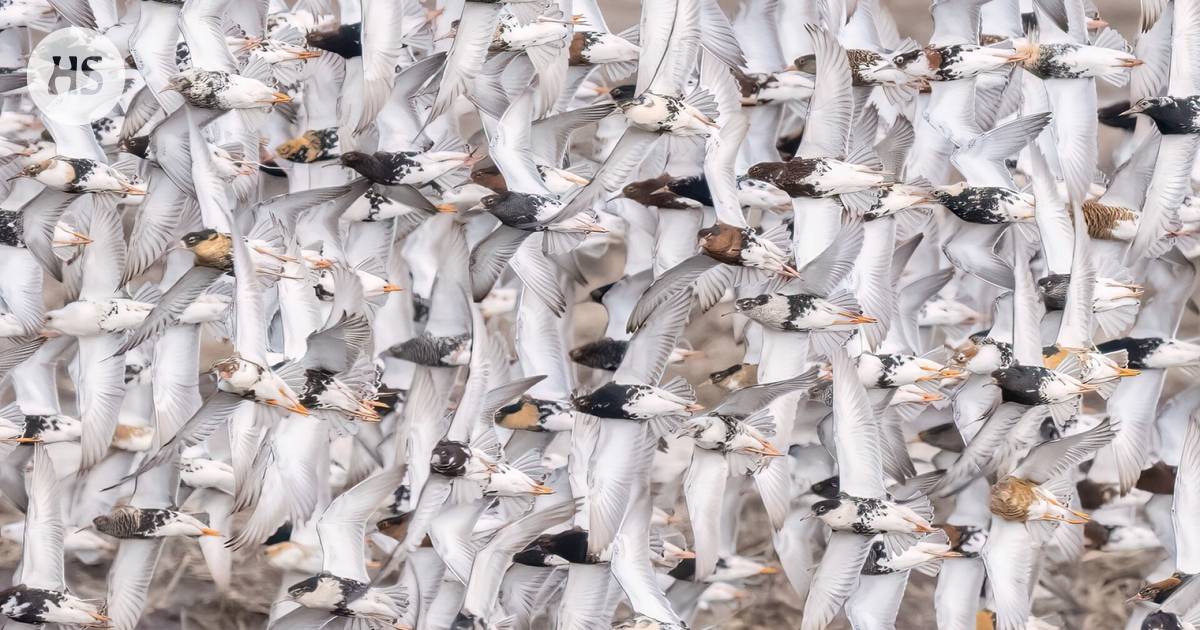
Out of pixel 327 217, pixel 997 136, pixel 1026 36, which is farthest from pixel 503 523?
pixel 1026 36

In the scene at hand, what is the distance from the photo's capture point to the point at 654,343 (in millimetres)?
1813

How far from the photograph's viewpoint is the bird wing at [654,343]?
5.91ft

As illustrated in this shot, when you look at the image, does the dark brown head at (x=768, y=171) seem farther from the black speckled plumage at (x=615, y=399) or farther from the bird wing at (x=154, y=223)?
the bird wing at (x=154, y=223)

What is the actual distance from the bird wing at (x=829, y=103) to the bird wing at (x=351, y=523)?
613 millimetres

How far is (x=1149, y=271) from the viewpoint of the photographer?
208 centimetres

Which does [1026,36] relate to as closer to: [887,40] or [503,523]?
[887,40]

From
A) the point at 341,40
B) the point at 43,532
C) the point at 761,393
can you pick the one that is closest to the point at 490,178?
the point at 341,40

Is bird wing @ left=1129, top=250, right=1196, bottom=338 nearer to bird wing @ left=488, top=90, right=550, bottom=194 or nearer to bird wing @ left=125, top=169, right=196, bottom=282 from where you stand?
bird wing @ left=488, top=90, right=550, bottom=194

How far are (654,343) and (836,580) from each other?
1.13 ft

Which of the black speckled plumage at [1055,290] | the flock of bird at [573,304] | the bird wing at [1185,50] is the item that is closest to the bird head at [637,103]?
the flock of bird at [573,304]

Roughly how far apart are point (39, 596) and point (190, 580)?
1.02ft

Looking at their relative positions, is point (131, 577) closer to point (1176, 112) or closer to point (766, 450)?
point (766, 450)

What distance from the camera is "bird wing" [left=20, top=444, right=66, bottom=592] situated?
1804mm

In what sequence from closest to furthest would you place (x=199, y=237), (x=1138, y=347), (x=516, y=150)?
(x=199, y=237) → (x=516, y=150) → (x=1138, y=347)
